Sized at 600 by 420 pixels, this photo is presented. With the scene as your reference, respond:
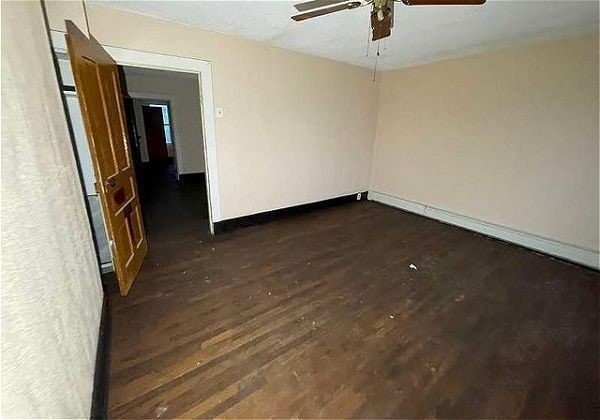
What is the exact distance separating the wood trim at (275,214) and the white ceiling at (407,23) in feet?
7.07

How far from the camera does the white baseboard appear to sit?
9.36ft

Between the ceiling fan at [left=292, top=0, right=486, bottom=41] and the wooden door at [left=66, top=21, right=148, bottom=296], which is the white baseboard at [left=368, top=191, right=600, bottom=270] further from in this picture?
the wooden door at [left=66, top=21, right=148, bottom=296]

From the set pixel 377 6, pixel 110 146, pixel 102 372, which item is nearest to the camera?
pixel 102 372

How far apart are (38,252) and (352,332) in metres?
1.77

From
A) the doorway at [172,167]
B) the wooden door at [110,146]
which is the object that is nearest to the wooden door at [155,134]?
the doorway at [172,167]

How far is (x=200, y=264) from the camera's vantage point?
106 inches

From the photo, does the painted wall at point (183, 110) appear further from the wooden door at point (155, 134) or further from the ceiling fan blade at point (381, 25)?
the ceiling fan blade at point (381, 25)

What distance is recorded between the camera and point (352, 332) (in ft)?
6.17

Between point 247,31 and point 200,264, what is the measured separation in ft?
8.07

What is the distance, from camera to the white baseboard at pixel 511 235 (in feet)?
9.36

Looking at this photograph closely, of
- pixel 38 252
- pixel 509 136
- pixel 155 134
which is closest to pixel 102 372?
pixel 38 252

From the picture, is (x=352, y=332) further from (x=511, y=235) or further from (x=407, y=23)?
(x=511, y=235)

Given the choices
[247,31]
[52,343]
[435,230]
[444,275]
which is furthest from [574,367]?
[247,31]

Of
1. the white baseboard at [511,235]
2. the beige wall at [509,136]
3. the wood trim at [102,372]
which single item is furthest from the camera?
the white baseboard at [511,235]
